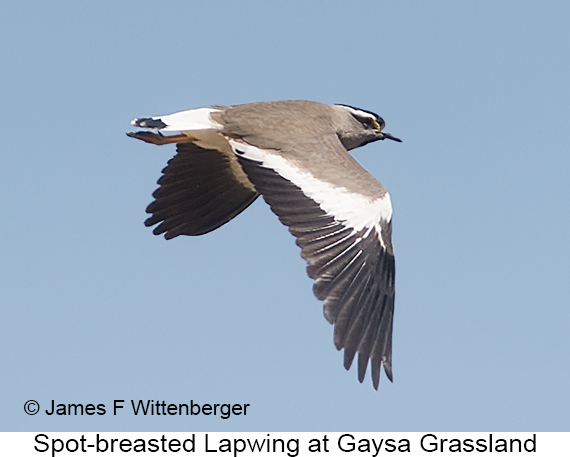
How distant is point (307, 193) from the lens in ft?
30.9

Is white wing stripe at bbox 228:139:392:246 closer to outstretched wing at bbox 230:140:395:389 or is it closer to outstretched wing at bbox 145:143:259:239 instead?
outstretched wing at bbox 230:140:395:389

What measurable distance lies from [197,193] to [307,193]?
2.34m

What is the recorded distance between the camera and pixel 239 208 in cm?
1162

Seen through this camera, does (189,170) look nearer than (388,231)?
No

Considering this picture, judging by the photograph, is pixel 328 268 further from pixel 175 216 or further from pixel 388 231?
pixel 175 216

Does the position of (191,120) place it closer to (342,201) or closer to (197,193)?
(197,193)

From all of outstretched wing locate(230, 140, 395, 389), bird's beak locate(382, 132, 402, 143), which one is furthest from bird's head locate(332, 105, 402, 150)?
outstretched wing locate(230, 140, 395, 389)

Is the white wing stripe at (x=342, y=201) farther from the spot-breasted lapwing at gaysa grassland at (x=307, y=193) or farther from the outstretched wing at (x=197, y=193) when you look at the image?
the outstretched wing at (x=197, y=193)

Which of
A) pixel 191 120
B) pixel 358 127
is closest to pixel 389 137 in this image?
pixel 358 127

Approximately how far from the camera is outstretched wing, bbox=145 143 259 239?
451 inches

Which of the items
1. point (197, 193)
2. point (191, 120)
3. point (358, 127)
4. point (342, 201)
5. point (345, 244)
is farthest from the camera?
point (358, 127)
